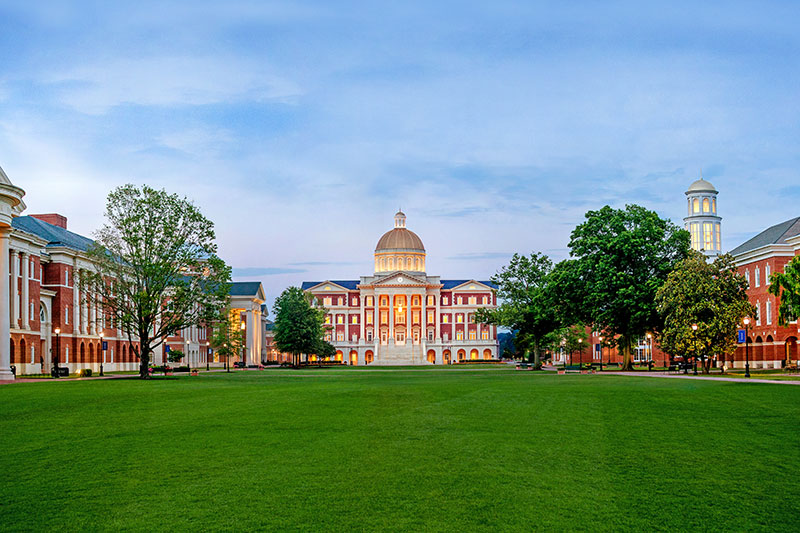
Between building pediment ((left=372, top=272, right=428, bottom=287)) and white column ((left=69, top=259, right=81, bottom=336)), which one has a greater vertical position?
building pediment ((left=372, top=272, right=428, bottom=287))

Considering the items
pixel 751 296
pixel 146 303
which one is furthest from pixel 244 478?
pixel 751 296

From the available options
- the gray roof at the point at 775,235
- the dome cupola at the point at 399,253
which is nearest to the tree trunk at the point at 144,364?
the gray roof at the point at 775,235

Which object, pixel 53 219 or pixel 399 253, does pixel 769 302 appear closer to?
pixel 53 219

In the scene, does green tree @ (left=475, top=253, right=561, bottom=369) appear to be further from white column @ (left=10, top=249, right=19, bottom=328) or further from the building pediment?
the building pediment

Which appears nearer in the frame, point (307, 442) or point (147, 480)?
point (147, 480)

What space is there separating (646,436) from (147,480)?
31.5ft

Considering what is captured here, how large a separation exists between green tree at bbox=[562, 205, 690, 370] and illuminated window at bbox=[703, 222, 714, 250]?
79.7 meters

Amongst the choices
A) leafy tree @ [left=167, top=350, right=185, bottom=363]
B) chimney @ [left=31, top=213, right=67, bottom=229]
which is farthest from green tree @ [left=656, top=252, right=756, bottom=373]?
chimney @ [left=31, top=213, right=67, bottom=229]

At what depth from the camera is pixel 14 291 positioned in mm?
65938

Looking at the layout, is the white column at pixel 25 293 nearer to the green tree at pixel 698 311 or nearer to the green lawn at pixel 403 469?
the green lawn at pixel 403 469

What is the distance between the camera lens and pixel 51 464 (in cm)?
1195

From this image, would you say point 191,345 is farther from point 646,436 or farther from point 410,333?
point 646,436

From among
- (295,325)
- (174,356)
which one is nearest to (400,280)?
(295,325)

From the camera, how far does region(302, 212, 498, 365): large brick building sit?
159500 mm
